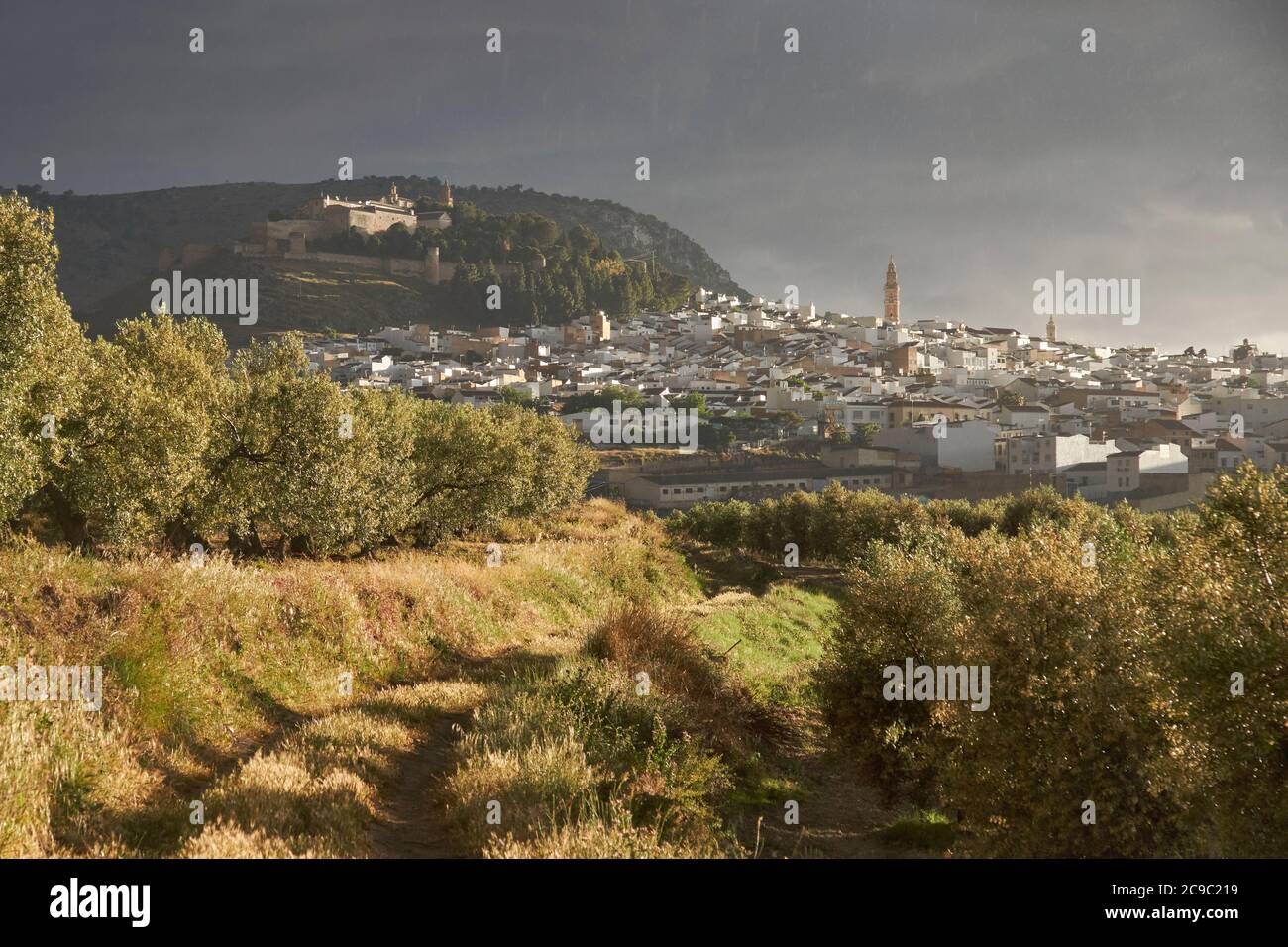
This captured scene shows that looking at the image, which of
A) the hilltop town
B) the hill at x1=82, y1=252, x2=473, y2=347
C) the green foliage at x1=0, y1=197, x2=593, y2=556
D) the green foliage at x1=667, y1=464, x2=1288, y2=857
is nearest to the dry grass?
the green foliage at x1=0, y1=197, x2=593, y2=556

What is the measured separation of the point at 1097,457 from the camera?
9656 centimetres

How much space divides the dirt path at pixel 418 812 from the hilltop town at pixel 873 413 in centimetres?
7181

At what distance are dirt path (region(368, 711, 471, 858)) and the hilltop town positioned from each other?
7181 centimetres

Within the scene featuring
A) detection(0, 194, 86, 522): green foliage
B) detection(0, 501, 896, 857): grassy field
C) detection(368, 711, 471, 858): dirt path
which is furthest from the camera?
detection(0, 194, 86, 522): green foliage

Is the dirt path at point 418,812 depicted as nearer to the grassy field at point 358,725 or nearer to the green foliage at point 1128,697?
the grassy field at point 358,725

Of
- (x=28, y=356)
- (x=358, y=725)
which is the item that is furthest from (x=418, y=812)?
(x=28, y=356)

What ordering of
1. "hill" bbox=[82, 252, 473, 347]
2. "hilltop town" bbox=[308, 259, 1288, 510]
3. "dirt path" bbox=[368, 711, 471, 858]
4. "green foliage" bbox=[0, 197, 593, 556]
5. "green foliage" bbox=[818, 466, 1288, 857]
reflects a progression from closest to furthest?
1. "dirt path" bbox=[368, 711, 471, 858]
2. "green foliage" bbox=[818, 466, 1288, 857]
3. "green foliage" bbox=[0, 197, 593, 556]
4. "hilltop town" bbox=[308, 259, 1288, 510]
5. "hill" bbox=[82, 252, 473, 347]

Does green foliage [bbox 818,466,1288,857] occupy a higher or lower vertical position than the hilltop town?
lower

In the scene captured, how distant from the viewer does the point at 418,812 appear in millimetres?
10867

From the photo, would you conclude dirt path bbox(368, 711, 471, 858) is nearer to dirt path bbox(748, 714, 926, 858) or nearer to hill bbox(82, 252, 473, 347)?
dirt path bbox(748, 714, 926, 858)

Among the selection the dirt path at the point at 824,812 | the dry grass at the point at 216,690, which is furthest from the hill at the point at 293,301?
the dirt path at the point at 824,812

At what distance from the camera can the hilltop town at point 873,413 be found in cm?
8812

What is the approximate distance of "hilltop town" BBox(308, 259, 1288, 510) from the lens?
Result: 88.1 metres

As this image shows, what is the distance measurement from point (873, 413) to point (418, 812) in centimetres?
12159
